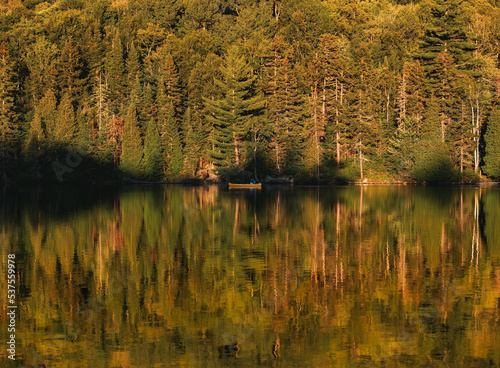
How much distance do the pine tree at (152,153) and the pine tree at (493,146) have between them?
139 feet

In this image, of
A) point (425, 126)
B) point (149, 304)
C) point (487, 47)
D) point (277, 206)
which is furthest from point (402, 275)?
point (487, 47)

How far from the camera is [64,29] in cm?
11412

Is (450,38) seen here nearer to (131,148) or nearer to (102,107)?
(131,148)

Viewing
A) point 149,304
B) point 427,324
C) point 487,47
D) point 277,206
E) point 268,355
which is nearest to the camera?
point 268,355

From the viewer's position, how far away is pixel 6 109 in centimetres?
9200

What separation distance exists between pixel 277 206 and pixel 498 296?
30795 millimetres

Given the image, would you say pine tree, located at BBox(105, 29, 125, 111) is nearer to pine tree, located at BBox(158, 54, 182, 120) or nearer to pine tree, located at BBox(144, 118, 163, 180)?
pine tree, located at BBox(158, 54, 182, 120)

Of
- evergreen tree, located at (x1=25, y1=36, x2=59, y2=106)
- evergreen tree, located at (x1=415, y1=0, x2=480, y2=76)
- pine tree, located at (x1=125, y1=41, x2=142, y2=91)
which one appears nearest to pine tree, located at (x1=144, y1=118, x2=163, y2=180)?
pine tree, located at (x1=125, y1=41, x2=142, y2=91)

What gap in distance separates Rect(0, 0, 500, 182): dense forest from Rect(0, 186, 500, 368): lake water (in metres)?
51.5

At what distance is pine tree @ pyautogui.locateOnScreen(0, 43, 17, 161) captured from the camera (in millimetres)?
90875

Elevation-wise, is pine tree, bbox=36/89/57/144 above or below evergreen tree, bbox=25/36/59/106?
below

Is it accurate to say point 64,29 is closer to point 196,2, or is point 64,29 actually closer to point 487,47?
point 196,2

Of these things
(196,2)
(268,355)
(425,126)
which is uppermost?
(196,2)

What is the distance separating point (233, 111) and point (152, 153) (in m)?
12.6
